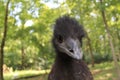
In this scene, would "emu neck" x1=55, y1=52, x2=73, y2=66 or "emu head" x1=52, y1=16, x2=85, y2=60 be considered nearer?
"emu head" x1=52, y1=16, x2=85, y2=60

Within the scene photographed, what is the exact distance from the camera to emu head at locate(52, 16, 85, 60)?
9.60ft

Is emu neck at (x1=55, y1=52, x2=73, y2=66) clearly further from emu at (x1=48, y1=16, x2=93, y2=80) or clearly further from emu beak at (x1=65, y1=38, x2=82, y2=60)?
emu beak at (x1=65, y1=38, x2=82, y2=60)

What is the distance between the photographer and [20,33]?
62.5 ft

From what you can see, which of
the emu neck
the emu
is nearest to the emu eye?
the emu

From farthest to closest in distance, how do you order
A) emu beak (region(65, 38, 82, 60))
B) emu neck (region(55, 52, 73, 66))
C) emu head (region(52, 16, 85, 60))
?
emu neck (region(55, 52, 73, 66)), emu head (region(52, 16, 85, 60)), emu beak (region(65, 38, 82, 60))

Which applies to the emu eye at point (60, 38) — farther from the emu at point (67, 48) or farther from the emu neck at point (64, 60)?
the emu neck at point (64, 60)

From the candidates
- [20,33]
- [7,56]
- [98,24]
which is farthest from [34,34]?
[7,56]

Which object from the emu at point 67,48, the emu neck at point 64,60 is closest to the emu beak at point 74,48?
the emu at point 67,48

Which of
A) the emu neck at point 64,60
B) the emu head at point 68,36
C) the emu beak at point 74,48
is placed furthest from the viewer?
the emu neck at point 64,60

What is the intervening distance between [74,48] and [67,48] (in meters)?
0.10

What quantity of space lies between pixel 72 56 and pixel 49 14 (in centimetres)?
1642

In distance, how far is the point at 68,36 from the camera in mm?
3010

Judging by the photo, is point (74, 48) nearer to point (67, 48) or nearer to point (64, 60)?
point (67, 48)

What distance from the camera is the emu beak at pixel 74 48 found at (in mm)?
2797
